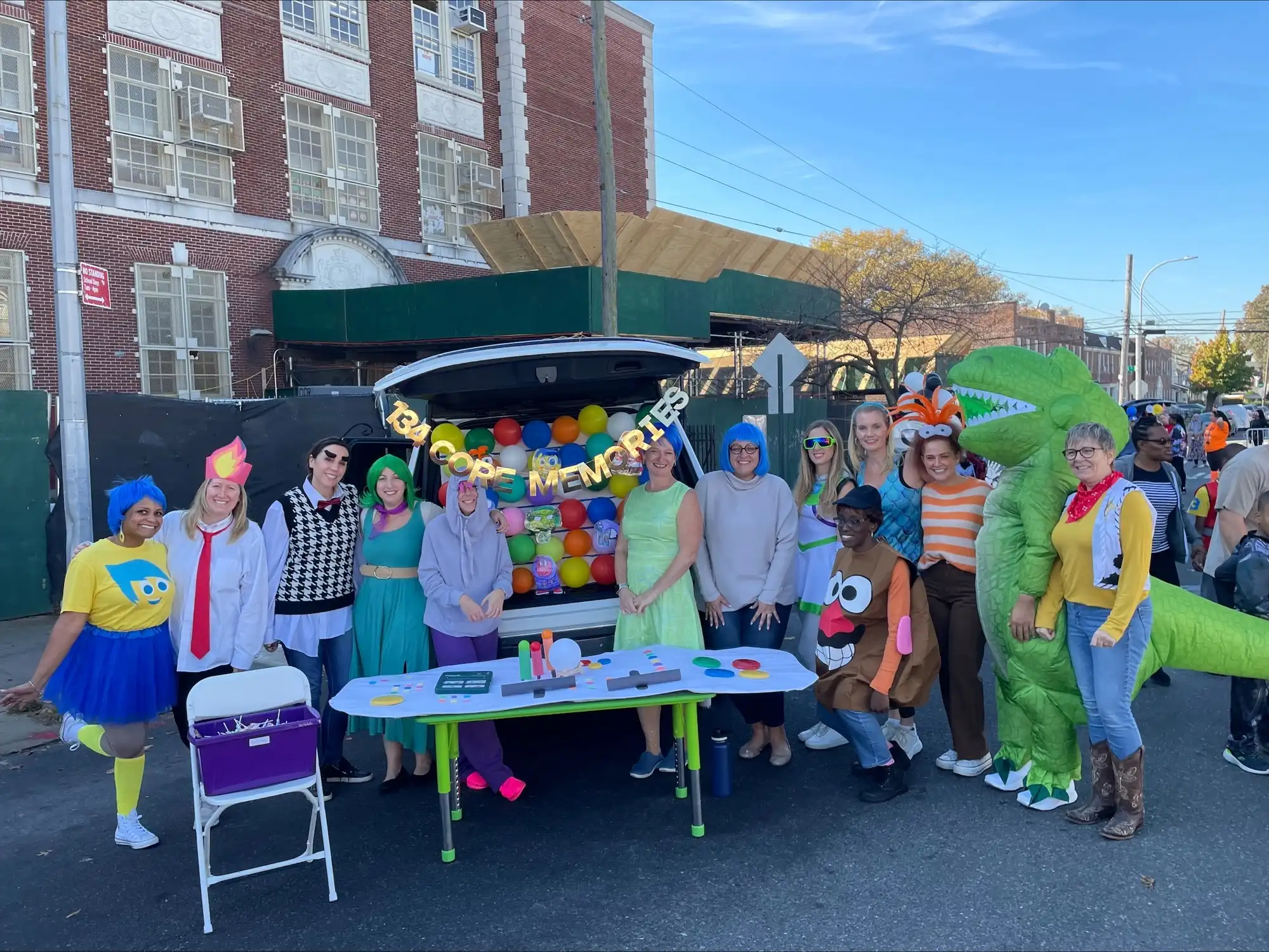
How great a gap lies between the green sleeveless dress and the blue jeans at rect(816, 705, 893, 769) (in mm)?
813

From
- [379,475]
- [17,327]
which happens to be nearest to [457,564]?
[379,475]

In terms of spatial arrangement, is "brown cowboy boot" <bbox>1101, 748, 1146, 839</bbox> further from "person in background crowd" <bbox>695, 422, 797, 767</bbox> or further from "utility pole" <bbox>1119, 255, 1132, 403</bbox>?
"utility pole" <bbox>1119, 255, 1132, 403</bbox>

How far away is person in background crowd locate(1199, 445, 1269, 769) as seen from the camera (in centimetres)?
460

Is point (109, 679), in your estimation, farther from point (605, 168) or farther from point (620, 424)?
point (605, 168)

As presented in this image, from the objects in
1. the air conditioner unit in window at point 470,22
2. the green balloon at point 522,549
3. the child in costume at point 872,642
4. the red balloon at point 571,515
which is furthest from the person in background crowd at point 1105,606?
the air conditioner unit in window at point 470,22

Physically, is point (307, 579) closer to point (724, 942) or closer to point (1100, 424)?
point (724, 942)

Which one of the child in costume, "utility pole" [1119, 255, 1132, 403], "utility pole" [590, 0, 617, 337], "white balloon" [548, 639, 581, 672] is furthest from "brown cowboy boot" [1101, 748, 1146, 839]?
"utility pole" [1119, 255, 1132, 403]

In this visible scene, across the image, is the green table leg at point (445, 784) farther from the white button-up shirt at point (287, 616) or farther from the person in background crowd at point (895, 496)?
the person in background crowd at point (895, 496)

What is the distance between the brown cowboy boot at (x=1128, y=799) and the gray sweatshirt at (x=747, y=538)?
1.73 m

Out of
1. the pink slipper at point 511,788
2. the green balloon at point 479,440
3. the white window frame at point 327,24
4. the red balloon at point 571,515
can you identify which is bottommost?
the pink slipper at point 511,788

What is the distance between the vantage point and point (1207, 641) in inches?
159

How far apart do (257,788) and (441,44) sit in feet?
68.3

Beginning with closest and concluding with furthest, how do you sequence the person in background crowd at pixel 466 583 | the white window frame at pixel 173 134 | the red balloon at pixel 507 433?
the person in background crowd at pixel 466 583 → the red balloon at pixel 507 433 → the white window frame at pixel 173 134

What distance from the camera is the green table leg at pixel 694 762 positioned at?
3875 millimetres
